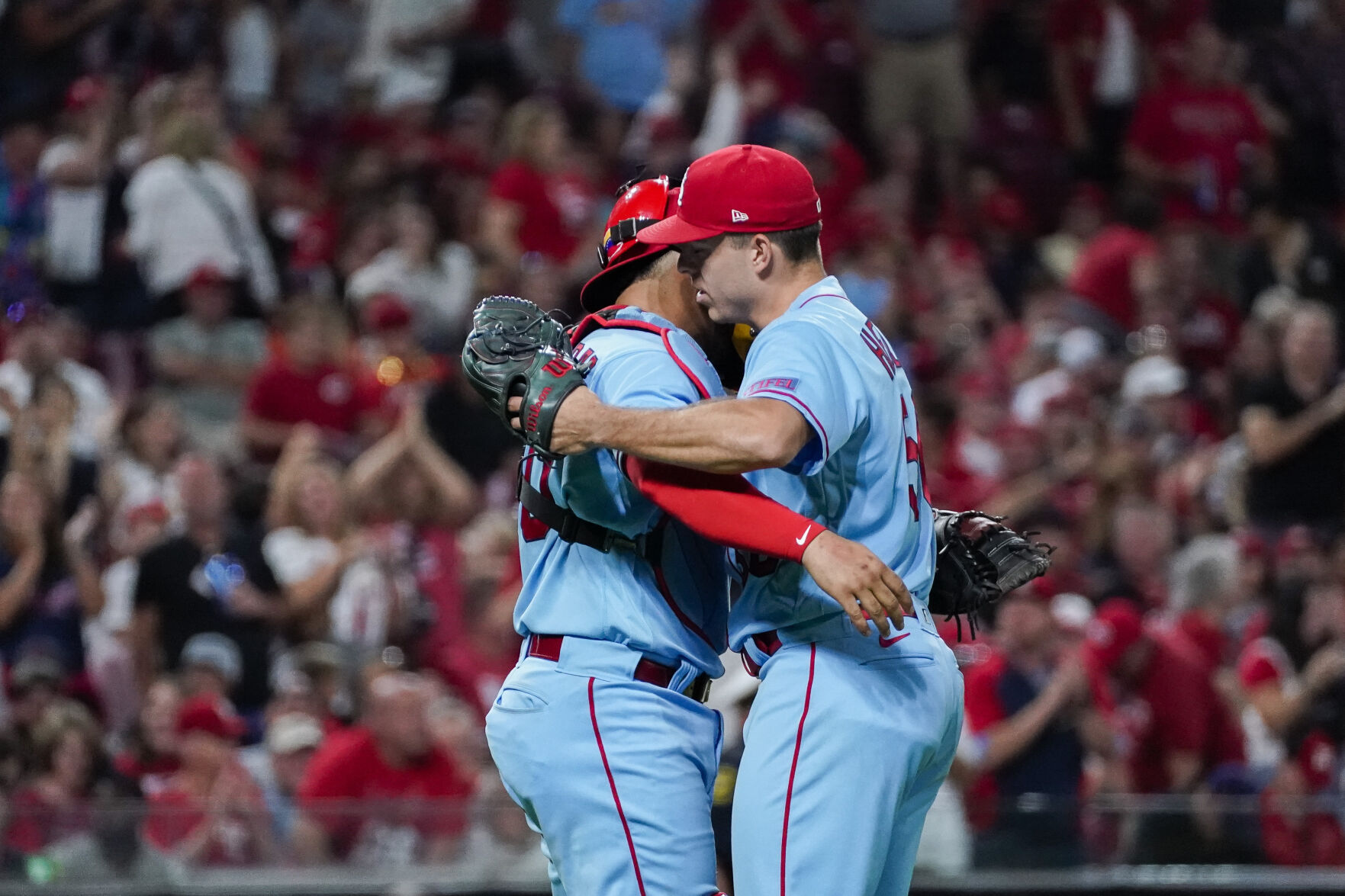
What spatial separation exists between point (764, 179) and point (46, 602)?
16.9 ft

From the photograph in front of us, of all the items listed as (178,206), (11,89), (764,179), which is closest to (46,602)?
(178,206)

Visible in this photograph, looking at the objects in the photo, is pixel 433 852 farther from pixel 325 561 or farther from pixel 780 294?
pixel 780 294

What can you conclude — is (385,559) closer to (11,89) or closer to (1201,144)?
(11,89)

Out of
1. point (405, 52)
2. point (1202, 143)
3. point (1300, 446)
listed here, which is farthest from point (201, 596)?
point (1202, 143)

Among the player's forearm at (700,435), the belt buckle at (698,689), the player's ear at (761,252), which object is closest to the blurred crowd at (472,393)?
the belt buckle at (698,689)

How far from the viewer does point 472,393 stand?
29.7ft

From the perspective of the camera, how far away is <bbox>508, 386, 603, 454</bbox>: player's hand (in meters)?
3.45

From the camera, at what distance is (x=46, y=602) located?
776 centimetres

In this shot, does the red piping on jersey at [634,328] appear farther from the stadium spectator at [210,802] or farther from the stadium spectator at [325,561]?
the stadium spectator at [325,561]

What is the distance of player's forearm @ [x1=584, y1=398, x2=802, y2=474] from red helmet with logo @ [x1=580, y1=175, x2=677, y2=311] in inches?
20.3

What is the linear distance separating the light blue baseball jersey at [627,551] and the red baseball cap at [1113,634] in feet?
13.5

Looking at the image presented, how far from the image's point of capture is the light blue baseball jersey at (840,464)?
343cm

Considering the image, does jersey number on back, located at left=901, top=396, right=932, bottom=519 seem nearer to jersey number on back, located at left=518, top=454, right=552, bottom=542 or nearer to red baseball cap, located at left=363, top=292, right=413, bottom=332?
jersey number on back, located at left=518, top=454, right=552, bottom=542

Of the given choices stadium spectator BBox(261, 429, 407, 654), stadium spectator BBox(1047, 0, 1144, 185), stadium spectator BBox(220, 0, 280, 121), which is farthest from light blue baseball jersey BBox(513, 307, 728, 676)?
stadium spectator BBox(1047, 0, 1144, 185)
